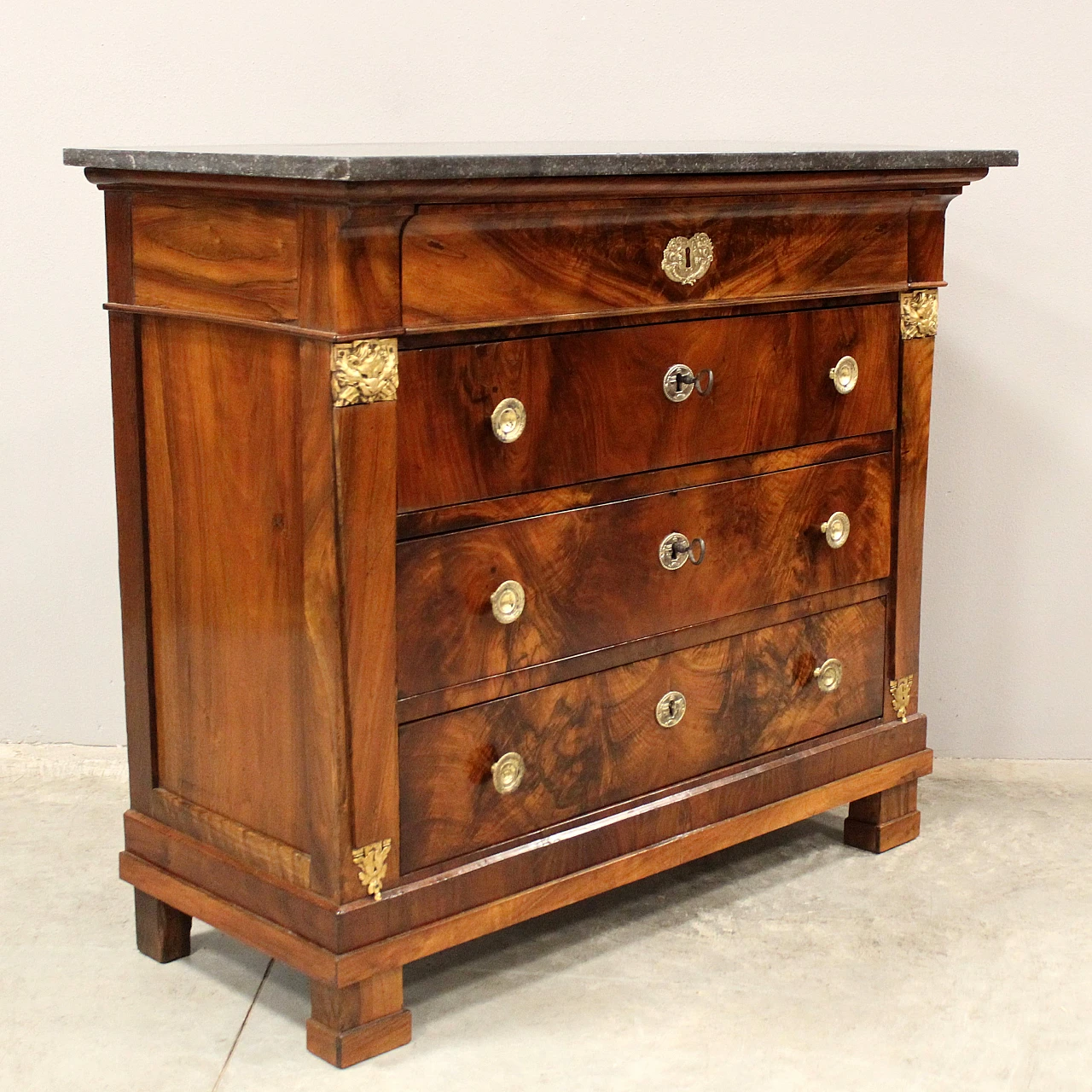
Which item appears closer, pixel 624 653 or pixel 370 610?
pixel 370 610

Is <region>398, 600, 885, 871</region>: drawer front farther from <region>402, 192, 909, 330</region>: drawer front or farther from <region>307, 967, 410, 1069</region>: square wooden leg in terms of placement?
<region>402, 192, 909, 330</region>: drawer front

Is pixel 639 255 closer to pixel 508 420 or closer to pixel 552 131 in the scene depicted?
pixel 508 420

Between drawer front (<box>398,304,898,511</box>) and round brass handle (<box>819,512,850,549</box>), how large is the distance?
0.13 meters

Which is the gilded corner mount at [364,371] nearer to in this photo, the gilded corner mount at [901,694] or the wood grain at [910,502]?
the wood grain at [910,502]

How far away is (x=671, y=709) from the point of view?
2.69m

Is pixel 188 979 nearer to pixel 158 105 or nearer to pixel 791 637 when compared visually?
pixel 791 637

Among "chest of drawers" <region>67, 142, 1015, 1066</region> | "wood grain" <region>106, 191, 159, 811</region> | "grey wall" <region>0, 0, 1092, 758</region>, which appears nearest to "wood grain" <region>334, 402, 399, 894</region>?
"chest of drawers" <region>67, 142, 1015, 1066</region>

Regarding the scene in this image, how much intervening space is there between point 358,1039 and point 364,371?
0.92 m

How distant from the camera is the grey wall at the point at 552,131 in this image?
3305mm

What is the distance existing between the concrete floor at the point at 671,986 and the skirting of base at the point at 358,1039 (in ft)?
0.06

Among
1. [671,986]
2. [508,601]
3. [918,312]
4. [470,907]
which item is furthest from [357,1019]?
[918,312]

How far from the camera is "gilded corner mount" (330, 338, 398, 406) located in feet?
7.05

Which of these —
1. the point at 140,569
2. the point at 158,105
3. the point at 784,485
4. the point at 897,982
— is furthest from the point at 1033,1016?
the point at 158,105

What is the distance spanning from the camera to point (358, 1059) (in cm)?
237
